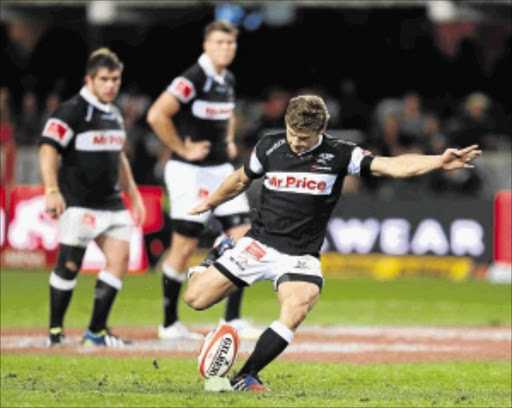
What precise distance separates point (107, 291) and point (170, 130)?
169cm

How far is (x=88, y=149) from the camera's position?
1200 cm

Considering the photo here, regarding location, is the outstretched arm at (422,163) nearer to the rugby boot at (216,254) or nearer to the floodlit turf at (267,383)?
the rugby boot at (216,254)

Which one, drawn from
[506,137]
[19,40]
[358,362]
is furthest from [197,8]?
[358,362]

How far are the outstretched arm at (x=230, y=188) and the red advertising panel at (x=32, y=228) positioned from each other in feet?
38.5

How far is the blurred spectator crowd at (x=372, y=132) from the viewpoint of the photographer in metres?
22.4

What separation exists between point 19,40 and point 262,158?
20.0 meters

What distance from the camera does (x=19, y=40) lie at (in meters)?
28.3

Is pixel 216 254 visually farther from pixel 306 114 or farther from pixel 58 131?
pixel 58 131

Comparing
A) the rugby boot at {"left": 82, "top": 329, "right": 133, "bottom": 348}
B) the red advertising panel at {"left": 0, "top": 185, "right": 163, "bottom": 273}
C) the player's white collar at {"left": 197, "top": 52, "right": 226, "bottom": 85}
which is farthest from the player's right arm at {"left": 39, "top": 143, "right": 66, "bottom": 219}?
the red advertising panel at {"left": 0, "top": 185, "right": 163, "bottom": 273}

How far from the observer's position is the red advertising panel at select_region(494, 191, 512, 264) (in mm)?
20281

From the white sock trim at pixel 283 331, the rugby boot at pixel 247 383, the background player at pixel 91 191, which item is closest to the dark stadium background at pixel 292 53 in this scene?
the background player at pixel 91 191

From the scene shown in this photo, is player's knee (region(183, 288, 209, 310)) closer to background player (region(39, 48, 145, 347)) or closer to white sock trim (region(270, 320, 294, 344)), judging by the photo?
white sock trim (region(270, 320, 294, 344))

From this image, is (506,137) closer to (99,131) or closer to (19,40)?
(19,40)

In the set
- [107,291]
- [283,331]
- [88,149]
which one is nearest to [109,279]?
[107,291]
